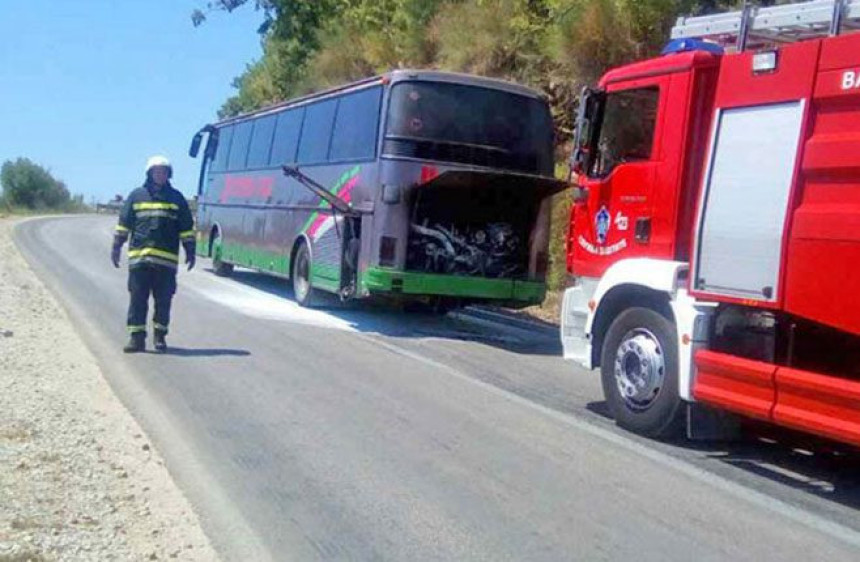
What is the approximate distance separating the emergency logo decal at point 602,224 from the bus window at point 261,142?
11.4 meters

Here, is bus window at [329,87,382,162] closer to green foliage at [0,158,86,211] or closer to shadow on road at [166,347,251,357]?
shadow on road at [166,347,251,357]

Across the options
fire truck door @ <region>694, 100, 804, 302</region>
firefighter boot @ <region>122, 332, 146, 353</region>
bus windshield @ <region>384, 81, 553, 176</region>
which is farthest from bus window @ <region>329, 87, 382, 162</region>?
fire truck door @ <region>694, 100, 804, 302</region>

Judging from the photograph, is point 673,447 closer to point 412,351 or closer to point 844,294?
point 844,294

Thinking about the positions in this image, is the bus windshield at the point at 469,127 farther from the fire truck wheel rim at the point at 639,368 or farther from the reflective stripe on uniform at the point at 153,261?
the fire truck wheel rim at the point at 639,368

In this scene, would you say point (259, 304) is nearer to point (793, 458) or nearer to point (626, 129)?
point (626, 129)

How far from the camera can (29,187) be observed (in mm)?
85688

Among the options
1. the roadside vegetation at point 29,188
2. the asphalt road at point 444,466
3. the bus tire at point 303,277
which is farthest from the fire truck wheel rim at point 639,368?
the roadside vegetation at point 29,188

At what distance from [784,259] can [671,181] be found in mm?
1459

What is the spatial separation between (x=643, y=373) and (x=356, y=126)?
800 centimetres

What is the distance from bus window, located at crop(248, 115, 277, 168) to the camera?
20.3 meters

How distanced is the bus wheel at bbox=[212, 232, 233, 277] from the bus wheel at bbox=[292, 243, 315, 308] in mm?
5779

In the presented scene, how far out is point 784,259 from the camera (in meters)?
7.42

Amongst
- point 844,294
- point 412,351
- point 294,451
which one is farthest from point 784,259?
point 412,351


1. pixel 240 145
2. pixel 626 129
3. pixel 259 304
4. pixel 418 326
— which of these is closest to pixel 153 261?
pixel 418 326
